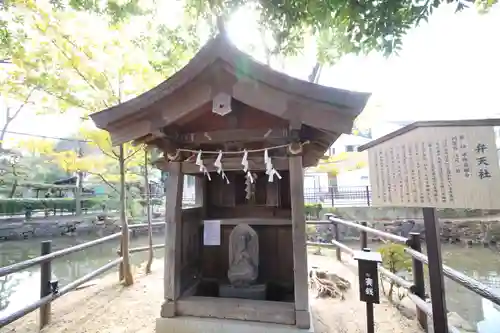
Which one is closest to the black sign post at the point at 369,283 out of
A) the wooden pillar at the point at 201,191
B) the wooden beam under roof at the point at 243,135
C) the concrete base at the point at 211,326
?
the concrete base at the point at 211,326

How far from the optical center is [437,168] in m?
1.98

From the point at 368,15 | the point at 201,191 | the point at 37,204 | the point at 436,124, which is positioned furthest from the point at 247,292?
the point at 37,204

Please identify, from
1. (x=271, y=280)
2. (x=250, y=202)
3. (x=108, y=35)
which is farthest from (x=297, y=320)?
(x=108, y=35)

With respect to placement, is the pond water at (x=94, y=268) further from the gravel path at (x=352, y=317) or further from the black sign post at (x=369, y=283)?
the black sign post at (x=369, y=283)

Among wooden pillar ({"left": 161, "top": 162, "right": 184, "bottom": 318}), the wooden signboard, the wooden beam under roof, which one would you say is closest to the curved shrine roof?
the wooden beam under roof

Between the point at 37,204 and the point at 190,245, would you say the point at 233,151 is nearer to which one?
the point at 190,245

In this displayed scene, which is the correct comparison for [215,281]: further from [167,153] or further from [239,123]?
[239,123]

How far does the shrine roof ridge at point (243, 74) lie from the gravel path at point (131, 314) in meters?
2.82

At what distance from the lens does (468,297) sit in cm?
582

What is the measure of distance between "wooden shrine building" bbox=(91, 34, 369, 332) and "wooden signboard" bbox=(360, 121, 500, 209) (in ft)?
2.02

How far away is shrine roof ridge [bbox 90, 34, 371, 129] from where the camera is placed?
2711 mm

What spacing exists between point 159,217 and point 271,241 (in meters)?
15.6

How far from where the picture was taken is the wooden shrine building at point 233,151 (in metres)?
2.94

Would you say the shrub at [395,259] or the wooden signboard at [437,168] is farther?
the shrub at [395,259]
